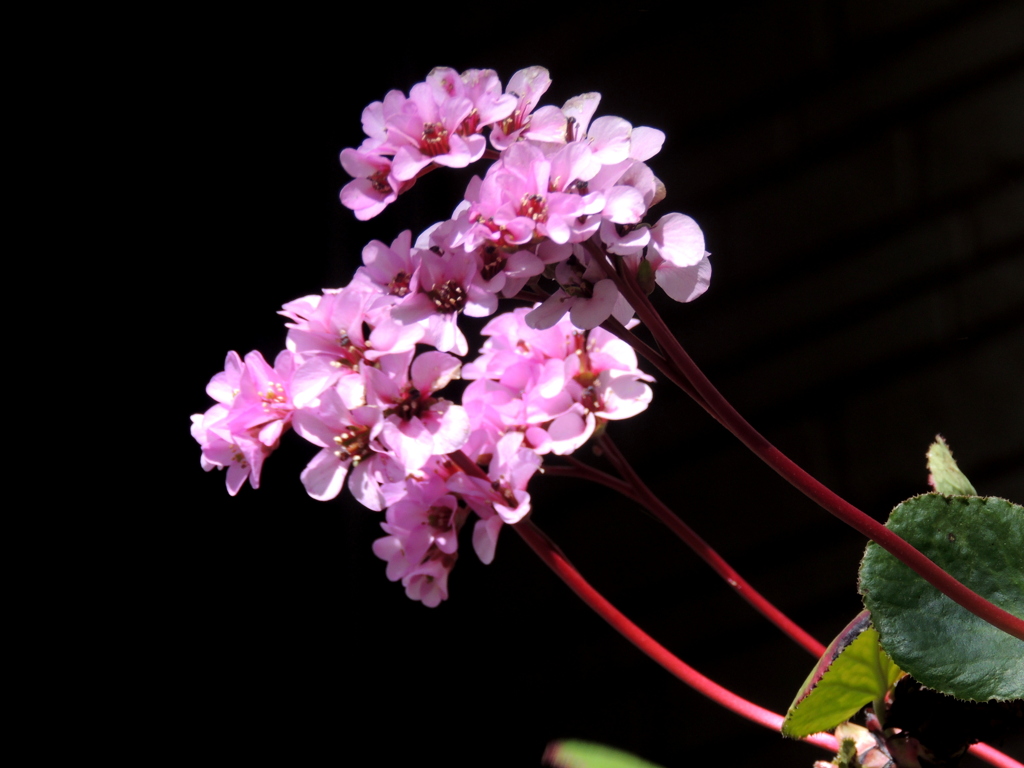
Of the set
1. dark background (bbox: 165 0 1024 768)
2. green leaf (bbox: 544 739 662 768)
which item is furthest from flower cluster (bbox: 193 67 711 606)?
dark background (bbox: 165 0 1024 768)

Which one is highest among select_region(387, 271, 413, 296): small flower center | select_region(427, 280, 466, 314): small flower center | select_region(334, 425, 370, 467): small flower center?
select_region(387, 271, 413, 296): small flower center

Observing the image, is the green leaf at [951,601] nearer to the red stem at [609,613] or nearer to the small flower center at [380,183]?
the red stem at [609,613]

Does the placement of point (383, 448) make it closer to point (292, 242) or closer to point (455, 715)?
point (292, 242)

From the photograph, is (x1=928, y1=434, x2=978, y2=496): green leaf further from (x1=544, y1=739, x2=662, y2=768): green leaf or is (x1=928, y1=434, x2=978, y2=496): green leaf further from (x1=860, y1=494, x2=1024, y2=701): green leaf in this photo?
(x1=544, y1=739, x2=662, y2=768): green leaf

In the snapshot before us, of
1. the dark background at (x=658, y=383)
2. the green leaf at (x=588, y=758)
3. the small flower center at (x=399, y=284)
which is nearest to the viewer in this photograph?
the green leaf at (x=588, y=758)

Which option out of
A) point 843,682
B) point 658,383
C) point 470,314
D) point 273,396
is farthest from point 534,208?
point 658,383

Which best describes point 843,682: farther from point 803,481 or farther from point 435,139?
point 435,139

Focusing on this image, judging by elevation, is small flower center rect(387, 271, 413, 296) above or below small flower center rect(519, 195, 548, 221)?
above

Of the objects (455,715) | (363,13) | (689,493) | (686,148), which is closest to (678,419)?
(689,493)

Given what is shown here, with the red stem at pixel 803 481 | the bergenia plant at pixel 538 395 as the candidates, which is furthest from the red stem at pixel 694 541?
the red stem at pixel 803 481
